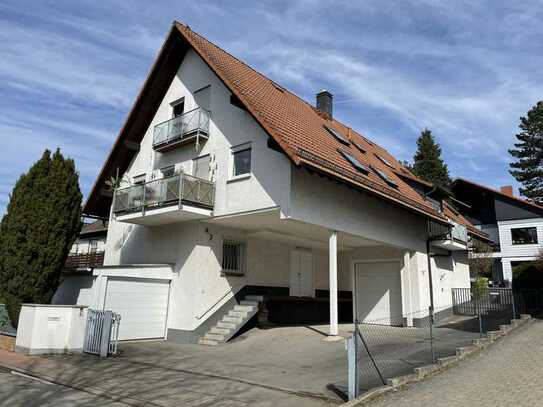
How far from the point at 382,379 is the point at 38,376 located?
7045mm

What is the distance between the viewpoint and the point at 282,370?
9930mm

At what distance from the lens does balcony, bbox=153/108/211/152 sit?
16.1 meters

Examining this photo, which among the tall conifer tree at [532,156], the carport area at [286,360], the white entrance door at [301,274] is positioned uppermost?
the tall conifer tree at [532,156]

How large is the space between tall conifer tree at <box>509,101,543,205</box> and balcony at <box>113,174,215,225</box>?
46211 millimetres

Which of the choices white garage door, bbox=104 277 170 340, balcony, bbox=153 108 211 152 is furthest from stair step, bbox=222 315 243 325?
balcony, bbox=153 108 211 152

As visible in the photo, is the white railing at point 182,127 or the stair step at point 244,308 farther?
the white railing at point 182,127

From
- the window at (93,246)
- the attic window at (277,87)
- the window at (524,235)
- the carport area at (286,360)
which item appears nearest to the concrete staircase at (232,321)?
the carport area at (286,360)

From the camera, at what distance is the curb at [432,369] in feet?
23.2

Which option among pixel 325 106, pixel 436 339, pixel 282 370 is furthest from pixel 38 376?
pixel 325 106

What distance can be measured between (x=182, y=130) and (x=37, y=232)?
6295 millimetres

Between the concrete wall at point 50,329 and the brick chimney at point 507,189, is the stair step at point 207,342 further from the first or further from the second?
the brick chimney at point 507,189

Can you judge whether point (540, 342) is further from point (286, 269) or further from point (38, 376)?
point (38, 376)

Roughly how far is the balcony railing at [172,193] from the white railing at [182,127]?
2.34 metres

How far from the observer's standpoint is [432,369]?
905 centimetres
